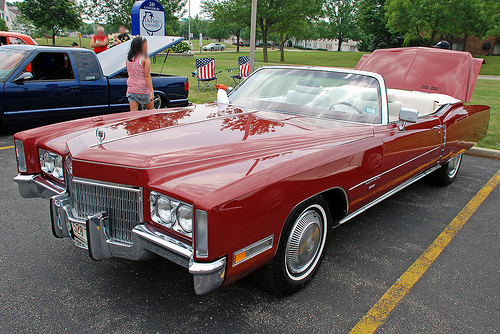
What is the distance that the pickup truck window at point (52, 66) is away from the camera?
6816mm

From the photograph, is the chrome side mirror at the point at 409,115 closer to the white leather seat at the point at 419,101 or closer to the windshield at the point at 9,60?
the white leather seat at the point at 419,101

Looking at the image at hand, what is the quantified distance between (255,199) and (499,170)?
5547mm

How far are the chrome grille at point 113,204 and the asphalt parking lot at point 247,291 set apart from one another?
1.77 ft

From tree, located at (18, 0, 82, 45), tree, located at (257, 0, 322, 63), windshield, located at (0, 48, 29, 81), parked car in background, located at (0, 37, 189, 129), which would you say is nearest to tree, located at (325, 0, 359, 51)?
tree, located at (257, 0, 322, 63)

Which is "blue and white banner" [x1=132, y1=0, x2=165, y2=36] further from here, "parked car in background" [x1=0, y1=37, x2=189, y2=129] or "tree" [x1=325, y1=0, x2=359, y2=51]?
"tree" [x1=325, y1=0, x2=359, y2=51]

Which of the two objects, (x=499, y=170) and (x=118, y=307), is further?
(x=499, y=170)

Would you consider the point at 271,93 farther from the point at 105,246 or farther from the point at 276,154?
the point at 105,246

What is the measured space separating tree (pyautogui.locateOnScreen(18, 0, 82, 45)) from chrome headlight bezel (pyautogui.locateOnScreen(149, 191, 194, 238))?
120 ft

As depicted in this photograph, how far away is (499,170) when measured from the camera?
6027mm

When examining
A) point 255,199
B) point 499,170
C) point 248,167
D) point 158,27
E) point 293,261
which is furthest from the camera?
point 158,27

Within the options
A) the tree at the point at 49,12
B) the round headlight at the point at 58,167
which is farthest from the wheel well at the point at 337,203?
the tree at the point at 49,12

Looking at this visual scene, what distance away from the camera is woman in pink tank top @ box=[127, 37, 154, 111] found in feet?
18.9

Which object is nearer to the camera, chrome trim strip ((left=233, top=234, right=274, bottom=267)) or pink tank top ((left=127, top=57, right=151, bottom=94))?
chrome trim strip ((left=233, top=234, right=274, bottom=267))

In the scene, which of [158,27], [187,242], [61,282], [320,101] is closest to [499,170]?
[320,101]
